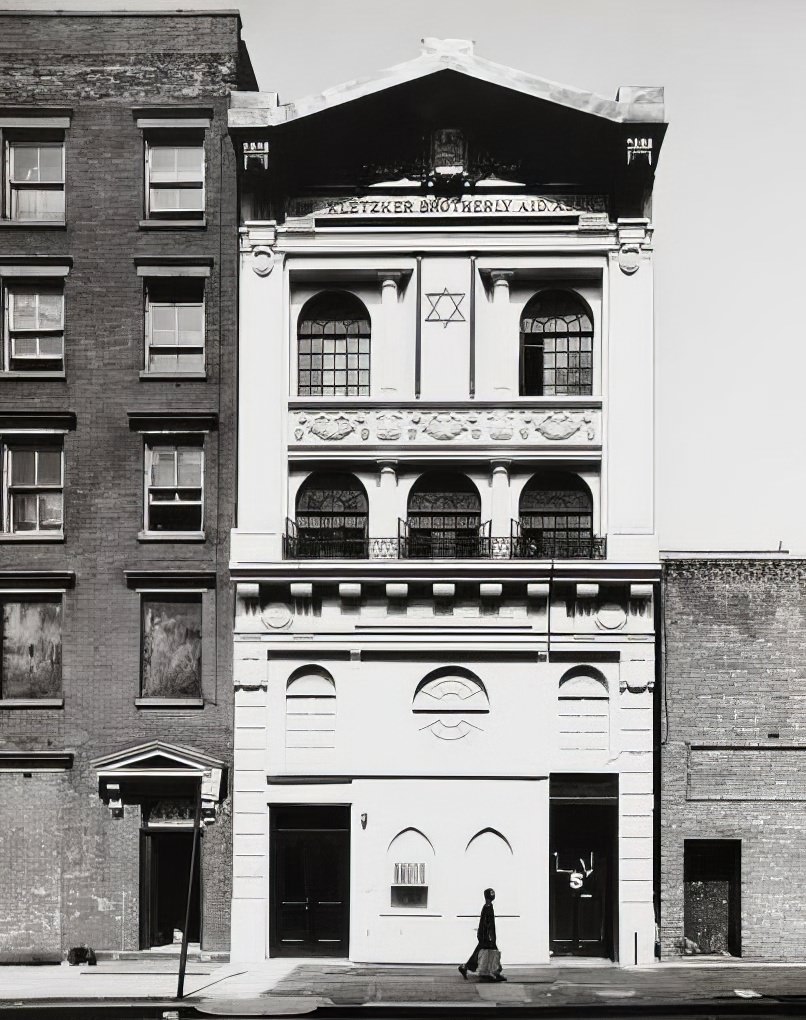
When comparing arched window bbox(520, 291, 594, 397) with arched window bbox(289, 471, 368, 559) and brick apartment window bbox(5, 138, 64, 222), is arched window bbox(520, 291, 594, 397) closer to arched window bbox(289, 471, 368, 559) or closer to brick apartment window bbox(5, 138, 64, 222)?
arched window bbox(289, 471, 368, 559)

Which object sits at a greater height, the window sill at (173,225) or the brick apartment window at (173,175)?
the brick apartment window at (173,175)

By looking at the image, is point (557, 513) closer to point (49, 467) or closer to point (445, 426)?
point (445, 426)

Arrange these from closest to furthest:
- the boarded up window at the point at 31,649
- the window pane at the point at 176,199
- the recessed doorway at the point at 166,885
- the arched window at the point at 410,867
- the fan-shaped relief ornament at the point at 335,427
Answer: the arched window at the point at 410,867 < the recessed doorway at the point at 166,885 < the fan-shaped relief ornament at the point at 335,427 < the boarded up window at the point at 31,649 < the window pane at the point at 176,199

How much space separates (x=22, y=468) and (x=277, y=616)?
6.07 metres

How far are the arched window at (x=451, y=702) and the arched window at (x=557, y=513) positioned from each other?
3.05m

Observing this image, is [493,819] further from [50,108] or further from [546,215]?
[50,108]

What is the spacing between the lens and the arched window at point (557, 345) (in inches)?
1123

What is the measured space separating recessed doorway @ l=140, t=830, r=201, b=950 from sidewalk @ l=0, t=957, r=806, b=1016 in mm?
825

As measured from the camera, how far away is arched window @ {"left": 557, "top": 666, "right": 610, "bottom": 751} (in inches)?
1082


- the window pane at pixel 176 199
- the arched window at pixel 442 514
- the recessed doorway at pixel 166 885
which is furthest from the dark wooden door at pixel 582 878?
the window pane at pixel 176 199

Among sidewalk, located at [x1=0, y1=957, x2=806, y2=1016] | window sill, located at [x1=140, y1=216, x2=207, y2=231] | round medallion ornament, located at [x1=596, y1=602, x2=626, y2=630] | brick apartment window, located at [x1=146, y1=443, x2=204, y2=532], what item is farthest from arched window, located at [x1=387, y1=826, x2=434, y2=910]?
window sill, located at [x1=140, y1=216, x2=207, y2=231]

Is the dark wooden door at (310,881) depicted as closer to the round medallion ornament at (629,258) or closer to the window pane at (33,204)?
the round medallion ornament at (629,258)

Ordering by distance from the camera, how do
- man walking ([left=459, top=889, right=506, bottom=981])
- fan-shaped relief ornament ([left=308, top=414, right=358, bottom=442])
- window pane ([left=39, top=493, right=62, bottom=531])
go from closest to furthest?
man walking ([left=459, top=889, right=506, bottom=981]) < fan-shaped relief ornament ([left=308, top=414, right=358, bottom=442]) < window pane ([left=39, top=493, right=62, bottom=531])

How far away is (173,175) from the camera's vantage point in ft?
95.0
